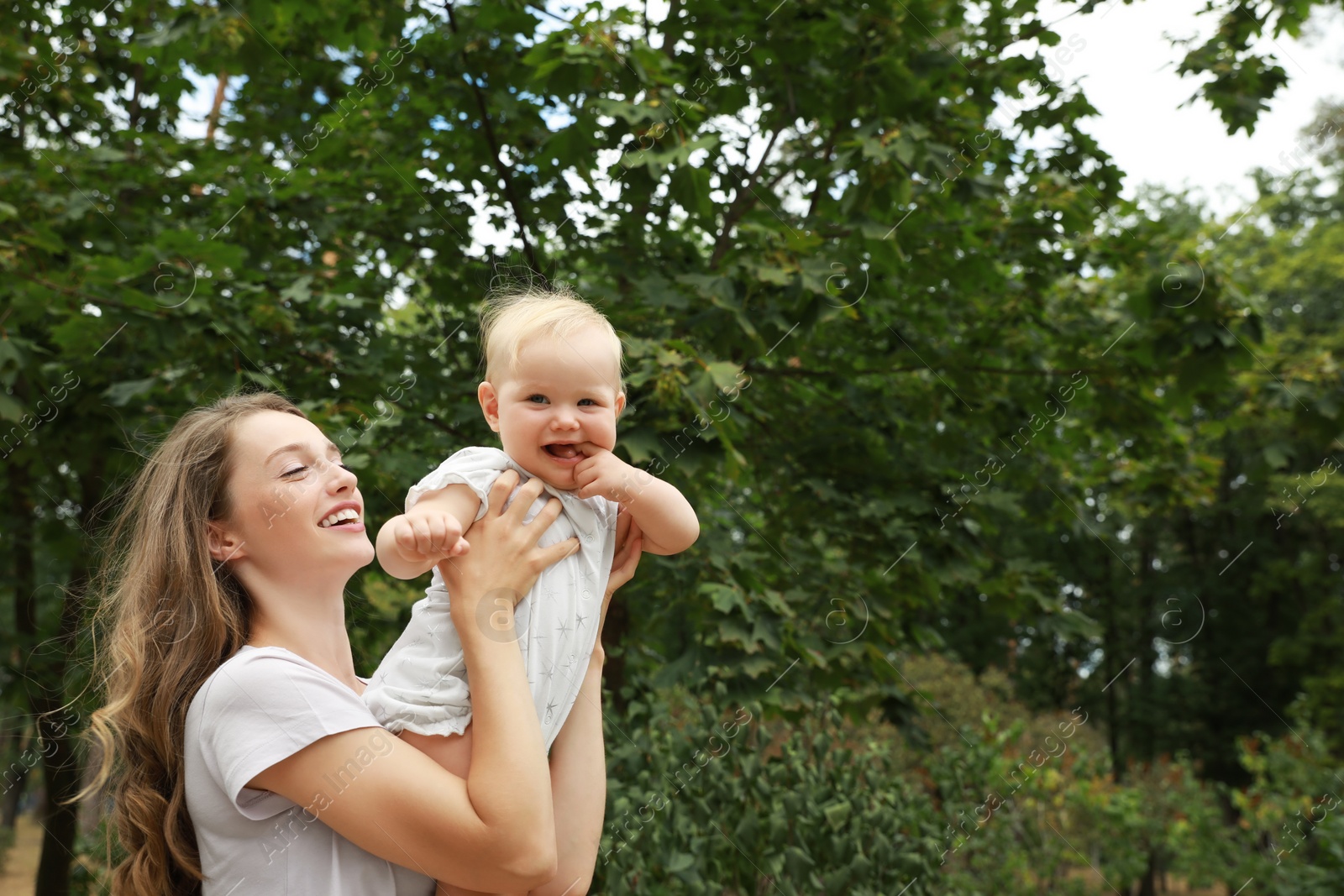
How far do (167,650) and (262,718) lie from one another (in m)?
0.29

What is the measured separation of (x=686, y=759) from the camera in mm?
4043

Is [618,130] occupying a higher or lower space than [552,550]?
higher

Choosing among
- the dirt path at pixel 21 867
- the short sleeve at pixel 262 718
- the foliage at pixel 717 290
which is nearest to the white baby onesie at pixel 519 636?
the short sleeve at pixel 262 718

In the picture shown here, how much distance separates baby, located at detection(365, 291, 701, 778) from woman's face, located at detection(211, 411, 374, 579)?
101 mm

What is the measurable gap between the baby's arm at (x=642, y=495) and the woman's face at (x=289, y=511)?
0.39m

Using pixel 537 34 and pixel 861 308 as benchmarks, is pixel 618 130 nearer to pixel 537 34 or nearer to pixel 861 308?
pixel 537 34

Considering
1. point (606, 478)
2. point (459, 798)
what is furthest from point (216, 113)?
point (459, 798)

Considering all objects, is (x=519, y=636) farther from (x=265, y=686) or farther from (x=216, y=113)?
(x=216, y=113)

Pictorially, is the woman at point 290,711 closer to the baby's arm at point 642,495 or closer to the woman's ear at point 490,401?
the baby's arm at point 642,495

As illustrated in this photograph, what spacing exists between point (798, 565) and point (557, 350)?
3025 mm

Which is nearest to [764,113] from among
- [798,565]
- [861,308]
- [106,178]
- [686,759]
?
[861,308]

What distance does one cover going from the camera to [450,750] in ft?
5.08

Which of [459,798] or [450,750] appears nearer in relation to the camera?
[459,798]

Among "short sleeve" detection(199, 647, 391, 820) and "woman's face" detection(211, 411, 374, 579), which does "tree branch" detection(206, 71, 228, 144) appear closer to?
"woman's face" detection(211, 411, 374, 579)
